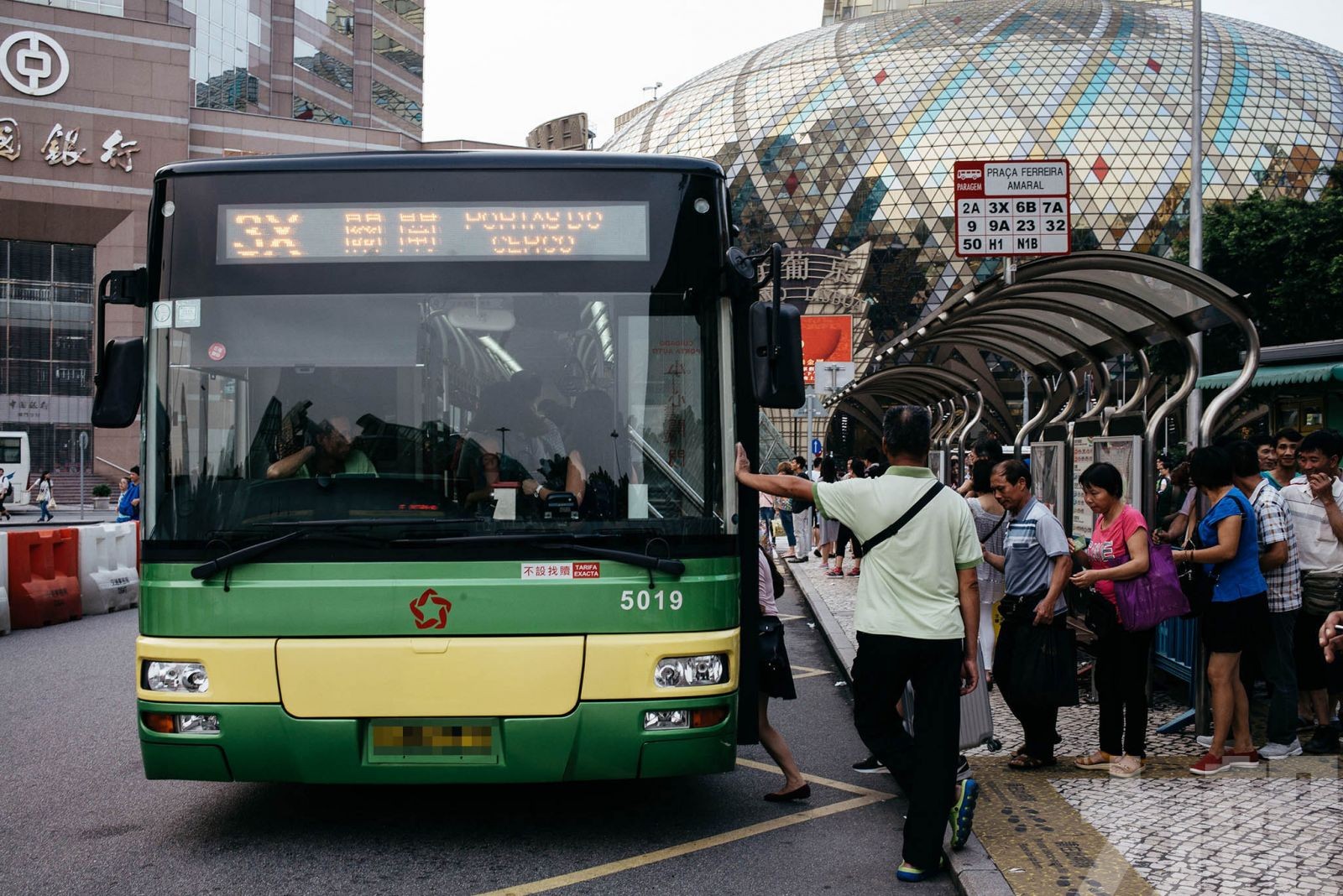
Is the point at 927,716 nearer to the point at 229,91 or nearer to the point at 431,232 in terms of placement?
the point at 431,232

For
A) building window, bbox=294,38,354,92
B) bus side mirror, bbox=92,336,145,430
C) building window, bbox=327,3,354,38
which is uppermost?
building window, bbox=327,3,354,38

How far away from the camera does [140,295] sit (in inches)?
194

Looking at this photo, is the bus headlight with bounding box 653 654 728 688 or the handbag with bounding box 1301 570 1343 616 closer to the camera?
the bus headlight with bounding box 653 654 728 688

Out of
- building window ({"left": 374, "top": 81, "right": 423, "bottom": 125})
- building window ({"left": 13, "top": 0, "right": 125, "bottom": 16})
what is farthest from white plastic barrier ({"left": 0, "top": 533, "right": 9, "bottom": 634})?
building window ({"left": 374, "top": 81, "right": 423, "bottom": 125})

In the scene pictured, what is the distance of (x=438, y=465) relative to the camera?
4.68 metres

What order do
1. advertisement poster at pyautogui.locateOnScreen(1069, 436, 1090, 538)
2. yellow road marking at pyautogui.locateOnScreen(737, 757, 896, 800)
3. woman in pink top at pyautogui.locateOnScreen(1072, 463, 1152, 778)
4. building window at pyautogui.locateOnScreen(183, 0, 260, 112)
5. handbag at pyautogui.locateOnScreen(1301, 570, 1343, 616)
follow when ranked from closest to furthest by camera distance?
1. woman in pink top at pyautogui.locateOnScreen(1072, 463, 1152, 778)
2. yellow road marking at pyautogui.locateOnScreen(737, 757, 896, 800)
3. handbag at pyautogui.locateOnScreen(1301, 570, 1343, 616)
4. advertisement poster at pyautogui.locateOnScreen(1069, 436, 1090, 538)
5. building window at pyautogui.locateOnScreen(183, 0, 260, 112)

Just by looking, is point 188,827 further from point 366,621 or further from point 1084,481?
point 1084,481

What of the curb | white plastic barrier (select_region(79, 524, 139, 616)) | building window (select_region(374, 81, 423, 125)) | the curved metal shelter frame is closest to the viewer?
the curb

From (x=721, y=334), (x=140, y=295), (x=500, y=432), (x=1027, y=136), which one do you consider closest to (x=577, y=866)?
(x=500, y=432)

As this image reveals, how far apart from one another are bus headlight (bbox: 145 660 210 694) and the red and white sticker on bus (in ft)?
4.04

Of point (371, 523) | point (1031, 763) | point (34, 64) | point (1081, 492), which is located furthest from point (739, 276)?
point (34, 64)

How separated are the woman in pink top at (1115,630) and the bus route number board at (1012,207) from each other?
3.86m

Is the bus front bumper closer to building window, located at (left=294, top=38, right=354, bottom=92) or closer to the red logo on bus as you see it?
the red logo on bus

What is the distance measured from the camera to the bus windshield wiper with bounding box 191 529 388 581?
4531mm
